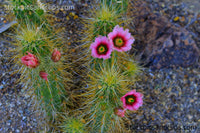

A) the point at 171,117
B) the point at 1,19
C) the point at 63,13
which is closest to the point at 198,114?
the point at 171,117

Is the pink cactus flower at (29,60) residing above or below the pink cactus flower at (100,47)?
below

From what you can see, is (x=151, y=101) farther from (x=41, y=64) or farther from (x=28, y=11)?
(x=28, y=11)

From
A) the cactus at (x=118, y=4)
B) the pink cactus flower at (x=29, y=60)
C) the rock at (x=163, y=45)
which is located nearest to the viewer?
the pink cactus flower at (x=29, y=60)

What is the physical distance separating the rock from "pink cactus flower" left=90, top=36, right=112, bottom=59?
3.64ft

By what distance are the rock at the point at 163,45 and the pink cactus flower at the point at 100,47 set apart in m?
1.11

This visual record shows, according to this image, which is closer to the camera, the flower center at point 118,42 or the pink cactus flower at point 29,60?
the pink cactus flower at point 29,60

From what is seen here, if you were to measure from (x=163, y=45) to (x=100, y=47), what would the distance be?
1222mm

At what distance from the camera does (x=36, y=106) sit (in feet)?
7.21

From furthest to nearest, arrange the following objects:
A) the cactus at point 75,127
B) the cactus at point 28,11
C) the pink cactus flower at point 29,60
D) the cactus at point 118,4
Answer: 1. the cactus at point 118,4
2. the cactus at point 75,127
3. the cactus at point 28,11
4. the pink cactus flower at point 29,60

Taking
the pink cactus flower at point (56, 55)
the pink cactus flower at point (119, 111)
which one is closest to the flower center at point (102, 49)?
the pink cactus flower at point (56, 55)

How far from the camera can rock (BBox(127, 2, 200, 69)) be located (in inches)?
99.0

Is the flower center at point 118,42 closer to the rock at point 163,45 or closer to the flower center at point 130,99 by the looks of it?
the flower center at point 130,99

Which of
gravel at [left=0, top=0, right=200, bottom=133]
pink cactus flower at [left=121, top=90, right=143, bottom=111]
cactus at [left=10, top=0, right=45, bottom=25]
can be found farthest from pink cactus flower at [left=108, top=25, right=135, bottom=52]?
gravel at [left=0, top=0, right=200, bottom=133]

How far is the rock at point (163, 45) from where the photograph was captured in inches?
99.0
